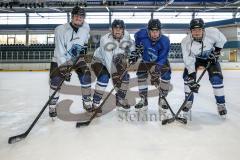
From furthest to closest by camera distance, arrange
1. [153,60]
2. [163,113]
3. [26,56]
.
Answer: [26,56]
[153,60]
[163,113]

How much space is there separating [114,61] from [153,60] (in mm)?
494

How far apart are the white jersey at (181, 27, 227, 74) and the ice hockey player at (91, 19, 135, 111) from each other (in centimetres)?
67

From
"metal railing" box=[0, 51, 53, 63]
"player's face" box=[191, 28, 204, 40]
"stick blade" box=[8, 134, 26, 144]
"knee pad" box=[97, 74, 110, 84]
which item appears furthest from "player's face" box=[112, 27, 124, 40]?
"metal railing" box=[0, 51, 53, 63]

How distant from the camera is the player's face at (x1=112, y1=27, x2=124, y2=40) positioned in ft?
10.7

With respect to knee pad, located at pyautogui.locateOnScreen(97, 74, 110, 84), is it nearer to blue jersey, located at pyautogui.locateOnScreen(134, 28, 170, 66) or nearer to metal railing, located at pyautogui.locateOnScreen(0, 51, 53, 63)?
blue jersey, located at pyautogui.locateOnScreen(134, 28, 170, 66)

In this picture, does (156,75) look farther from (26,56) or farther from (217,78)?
(26,56)

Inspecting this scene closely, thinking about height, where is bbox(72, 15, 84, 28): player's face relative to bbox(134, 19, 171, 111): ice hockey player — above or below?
above

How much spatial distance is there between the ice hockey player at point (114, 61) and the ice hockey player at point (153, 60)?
0.50 feet

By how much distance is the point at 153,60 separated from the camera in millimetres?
3592

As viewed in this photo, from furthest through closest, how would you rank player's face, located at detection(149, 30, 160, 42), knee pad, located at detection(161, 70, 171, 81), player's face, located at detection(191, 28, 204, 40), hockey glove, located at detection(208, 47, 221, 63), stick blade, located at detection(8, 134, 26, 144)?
knee pad, located at detection(161, 70, 171, 81), player's face, located at detection(149, 30, 160, 42), hockey glove, located at detection(208, 47, 221, 63), player's face, located at detection(191, 28, 204, 40), stick blade, located at detection(8, 134, 26, 144)

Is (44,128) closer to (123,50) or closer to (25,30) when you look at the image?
(123,50)

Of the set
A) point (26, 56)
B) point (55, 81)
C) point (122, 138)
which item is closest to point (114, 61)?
point (55, 81)

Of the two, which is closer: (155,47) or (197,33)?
(197,33)

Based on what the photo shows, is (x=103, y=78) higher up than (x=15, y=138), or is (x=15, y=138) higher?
(x=103, y=78)
